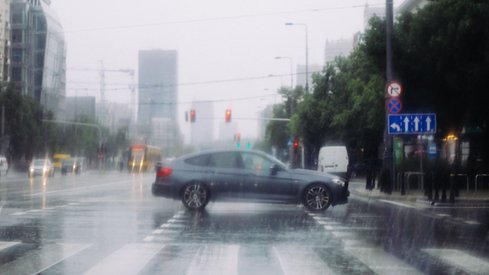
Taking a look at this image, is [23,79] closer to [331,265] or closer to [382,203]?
[382,203]

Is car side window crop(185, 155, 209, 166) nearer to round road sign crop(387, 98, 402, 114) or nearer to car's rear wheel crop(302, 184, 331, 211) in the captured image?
car's rear wheel crop(302, 184, 331, 211)

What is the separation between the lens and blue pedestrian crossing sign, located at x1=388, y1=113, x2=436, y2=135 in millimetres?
29109

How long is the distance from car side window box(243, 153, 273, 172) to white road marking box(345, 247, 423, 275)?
29.4 ft

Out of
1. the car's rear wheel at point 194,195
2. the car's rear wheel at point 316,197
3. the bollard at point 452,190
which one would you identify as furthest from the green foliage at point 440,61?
the car's rear wheel at point 194,195

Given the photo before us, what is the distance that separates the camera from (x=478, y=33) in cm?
3309

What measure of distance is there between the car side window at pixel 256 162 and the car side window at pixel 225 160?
0.66 feet

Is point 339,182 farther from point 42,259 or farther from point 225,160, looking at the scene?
point 42,259

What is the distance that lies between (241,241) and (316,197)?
320 inches

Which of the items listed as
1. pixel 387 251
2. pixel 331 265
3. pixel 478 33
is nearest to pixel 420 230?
pixel 387 251

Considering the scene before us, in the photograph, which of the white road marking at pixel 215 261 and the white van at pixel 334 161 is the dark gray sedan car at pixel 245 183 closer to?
the white road marking at pixel 215 261

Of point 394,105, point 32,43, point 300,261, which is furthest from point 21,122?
point 300,261

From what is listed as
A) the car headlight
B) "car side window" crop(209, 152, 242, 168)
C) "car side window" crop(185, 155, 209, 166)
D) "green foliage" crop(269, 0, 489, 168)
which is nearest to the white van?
"green foliage" crop(269, 0, 489, 168)

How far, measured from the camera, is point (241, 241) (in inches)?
546

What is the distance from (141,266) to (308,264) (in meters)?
2.08
